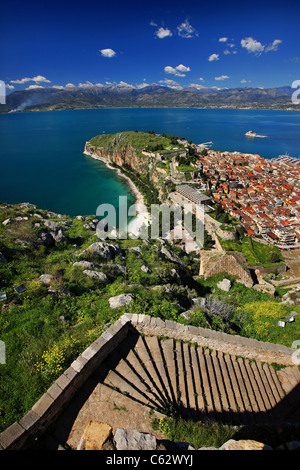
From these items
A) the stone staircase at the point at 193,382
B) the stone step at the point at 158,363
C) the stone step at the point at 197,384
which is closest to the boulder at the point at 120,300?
the stone staircase at the point at 193,382

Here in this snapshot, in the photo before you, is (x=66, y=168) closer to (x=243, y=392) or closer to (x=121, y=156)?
(x=121, y=156)

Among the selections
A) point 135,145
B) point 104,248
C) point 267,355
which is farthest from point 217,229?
point 135,145

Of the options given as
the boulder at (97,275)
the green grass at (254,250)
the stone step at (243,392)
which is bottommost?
the green grass at (254,250)

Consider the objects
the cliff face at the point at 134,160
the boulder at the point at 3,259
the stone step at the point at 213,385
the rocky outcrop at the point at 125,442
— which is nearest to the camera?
the rocky outcrop at the point at 125,442

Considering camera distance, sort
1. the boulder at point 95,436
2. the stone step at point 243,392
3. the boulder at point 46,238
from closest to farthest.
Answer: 1. the boulder at point 95,436
2. the stone step at point 243,392
3. the boulder at point 46,238

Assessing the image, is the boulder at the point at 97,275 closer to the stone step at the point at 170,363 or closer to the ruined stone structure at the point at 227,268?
the stone step at the point at 170,363
